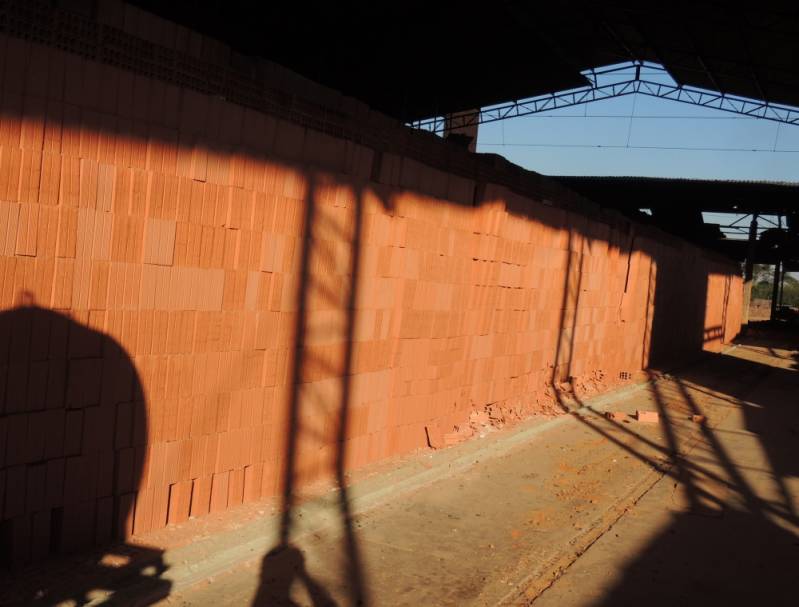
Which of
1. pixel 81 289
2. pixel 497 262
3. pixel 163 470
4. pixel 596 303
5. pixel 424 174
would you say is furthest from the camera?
pixel 596 303

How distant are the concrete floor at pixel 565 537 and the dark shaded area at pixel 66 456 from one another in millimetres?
598

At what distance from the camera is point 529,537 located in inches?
229

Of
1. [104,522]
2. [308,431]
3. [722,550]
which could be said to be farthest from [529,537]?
[104,522]

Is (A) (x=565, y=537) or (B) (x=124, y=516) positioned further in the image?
(A) (x=565, y=537)

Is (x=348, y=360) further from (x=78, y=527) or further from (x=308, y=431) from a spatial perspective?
(x=78, y=527)

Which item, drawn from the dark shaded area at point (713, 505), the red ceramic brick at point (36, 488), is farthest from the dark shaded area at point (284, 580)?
the dark shaded area at point (713, 505)

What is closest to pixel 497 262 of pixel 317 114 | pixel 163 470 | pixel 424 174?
pixel 424 174

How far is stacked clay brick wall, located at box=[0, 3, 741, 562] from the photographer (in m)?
A: 3.92

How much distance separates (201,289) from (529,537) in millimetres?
3265

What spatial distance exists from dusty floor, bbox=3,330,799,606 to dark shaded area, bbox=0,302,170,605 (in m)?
0.20

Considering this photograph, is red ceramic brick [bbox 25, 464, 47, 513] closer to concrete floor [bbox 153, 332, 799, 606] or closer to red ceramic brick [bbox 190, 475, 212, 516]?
concrete floor [bbox 153, 332, 799, 606]

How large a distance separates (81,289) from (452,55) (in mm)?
18743

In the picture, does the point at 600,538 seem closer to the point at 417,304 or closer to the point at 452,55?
the point at 417,304

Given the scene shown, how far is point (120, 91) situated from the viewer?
426 cm
